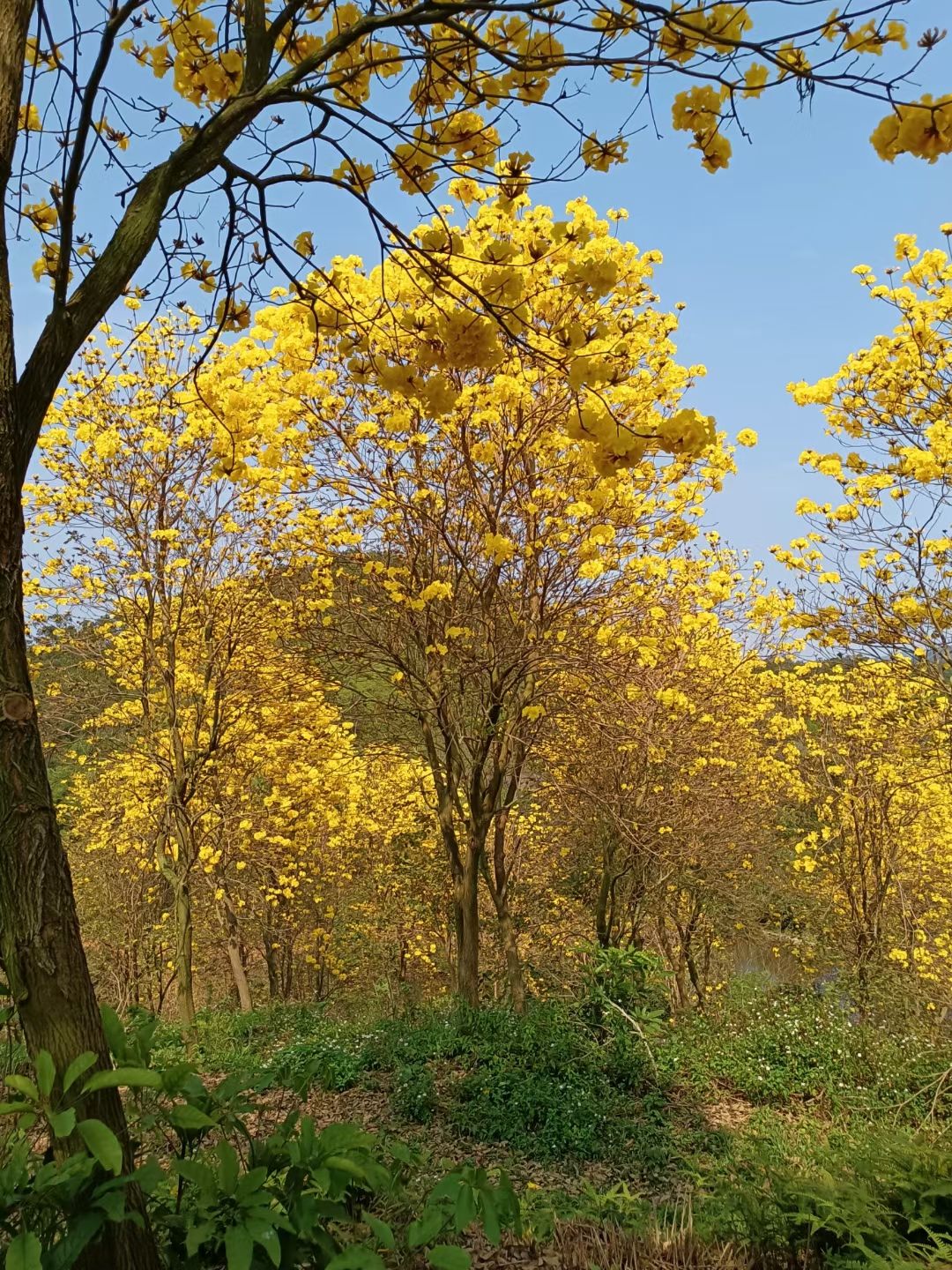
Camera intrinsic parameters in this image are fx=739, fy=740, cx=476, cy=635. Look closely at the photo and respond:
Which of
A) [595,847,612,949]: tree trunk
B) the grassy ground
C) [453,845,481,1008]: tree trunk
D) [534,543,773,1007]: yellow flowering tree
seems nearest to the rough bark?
the grassy ground

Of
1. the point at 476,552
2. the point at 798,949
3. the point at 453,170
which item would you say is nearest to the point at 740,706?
the point at 798,949

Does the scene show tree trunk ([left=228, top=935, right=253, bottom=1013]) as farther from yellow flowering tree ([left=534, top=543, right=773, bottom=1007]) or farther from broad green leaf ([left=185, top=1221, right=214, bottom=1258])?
broad green leaf ([left=185, top=1221, right=214, bottom=1258])

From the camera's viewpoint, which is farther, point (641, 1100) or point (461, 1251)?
point (641, 1100)

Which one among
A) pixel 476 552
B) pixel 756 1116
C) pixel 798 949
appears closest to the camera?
pixel 756 1116

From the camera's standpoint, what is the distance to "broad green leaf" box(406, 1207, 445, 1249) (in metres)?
1.46

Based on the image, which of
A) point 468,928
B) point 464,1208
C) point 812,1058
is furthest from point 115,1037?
point 812,1058

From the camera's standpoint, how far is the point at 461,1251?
1474mm

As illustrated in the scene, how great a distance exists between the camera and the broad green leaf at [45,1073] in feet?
4.37

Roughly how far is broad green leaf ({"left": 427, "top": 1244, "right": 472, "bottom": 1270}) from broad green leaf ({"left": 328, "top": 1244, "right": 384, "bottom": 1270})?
10cm

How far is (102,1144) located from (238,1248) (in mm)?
320

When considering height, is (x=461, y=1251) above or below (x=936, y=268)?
below

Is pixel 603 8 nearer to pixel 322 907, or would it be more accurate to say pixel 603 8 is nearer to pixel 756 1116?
pixel 756 1116

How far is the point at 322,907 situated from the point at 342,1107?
7.39 meters

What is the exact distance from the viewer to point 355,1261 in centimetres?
139
